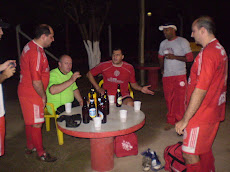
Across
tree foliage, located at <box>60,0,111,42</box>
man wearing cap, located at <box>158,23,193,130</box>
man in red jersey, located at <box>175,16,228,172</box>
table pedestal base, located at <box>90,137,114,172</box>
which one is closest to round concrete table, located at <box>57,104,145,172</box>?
table pedestal base, located at <box>90,137,114,172</box>

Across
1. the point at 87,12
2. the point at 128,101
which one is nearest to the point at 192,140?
the point at 128,101

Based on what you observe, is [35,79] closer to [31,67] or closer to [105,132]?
[31,67]

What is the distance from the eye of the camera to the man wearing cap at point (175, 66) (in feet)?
15.0

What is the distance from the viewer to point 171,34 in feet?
15.2

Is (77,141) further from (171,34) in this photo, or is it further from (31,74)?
A: (171,34)

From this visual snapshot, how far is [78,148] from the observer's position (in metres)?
4.13

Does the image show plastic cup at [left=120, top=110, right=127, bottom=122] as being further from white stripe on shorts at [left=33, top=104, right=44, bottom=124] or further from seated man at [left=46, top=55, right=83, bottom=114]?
seated man at [left=46, top=55, right=83, bottom=114]

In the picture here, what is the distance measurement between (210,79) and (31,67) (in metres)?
2.37

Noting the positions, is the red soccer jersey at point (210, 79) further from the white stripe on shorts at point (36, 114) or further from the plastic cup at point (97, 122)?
the white stripe on shorts at point (36, 114)

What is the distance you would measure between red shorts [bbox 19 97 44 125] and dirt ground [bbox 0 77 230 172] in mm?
738

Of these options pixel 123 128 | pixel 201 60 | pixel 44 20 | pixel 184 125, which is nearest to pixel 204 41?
pixel 201 60

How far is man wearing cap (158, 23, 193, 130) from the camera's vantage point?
15.0 feet

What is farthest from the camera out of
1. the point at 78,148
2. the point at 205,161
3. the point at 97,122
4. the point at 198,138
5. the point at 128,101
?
the point at 128,101

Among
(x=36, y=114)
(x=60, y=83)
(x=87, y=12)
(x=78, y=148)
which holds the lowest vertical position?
(x=78, y=148)
